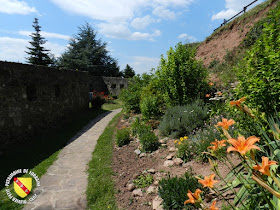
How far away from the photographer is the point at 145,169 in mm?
4289

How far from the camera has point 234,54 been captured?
10.9 meters

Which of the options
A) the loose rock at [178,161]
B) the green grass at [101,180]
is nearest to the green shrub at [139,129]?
the green grass at [101,180]

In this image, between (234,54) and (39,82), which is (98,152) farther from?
(234,54)

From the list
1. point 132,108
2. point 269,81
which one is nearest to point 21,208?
point 269,81

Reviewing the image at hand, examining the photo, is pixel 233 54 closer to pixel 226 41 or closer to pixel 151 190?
pixel 226 41

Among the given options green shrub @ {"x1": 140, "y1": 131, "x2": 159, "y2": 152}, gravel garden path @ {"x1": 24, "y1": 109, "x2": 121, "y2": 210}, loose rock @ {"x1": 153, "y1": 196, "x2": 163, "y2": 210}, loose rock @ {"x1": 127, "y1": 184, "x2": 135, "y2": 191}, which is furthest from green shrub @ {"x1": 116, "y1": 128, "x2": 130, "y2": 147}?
loose rock @ {"x1": 153, "y1": 196, "x2": 163, "y2": 210}

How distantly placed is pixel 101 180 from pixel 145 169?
1099 millimetres

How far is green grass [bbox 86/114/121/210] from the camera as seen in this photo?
3.46 m

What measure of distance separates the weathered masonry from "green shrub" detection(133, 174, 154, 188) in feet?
17.7

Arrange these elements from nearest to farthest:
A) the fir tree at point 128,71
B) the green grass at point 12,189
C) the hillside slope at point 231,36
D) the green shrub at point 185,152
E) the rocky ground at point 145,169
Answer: the rocky ground at point 145,169, the green grass at point 12,189, the green shrub at point 185,152, the hillside slope at point 231,36, the fir tree at point 128,71

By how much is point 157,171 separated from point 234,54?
1006cm

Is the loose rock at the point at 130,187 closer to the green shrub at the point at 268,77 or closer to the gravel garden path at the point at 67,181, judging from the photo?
Result: the gravel garden path at the point at 67,181

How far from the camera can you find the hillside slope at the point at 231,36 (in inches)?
479

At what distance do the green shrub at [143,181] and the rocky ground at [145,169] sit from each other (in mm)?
76
